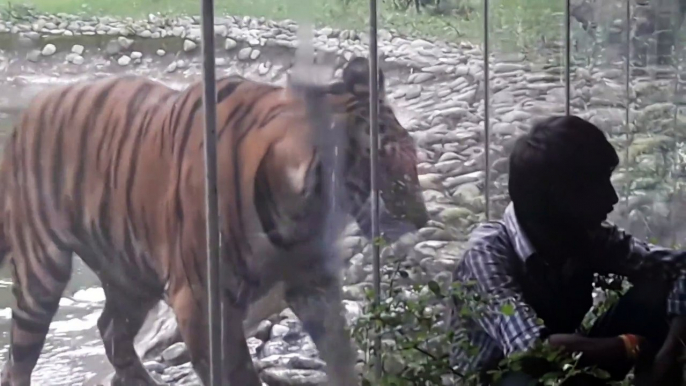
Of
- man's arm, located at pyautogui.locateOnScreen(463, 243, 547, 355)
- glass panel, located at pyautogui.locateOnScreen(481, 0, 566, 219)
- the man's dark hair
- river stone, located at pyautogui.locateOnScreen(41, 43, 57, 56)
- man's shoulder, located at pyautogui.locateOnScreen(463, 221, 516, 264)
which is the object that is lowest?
man's arm, located at pyautogui.locateOnScreen(463, 243, 547, 355)

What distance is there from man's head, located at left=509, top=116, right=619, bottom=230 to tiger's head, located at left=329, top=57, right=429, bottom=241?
18cm

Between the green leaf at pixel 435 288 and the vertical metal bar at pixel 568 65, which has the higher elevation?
the vertical metal bar at pixel 568 65

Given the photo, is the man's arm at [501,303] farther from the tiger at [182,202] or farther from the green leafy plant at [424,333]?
the tiger at [182,202]

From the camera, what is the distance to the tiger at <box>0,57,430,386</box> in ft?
4.12

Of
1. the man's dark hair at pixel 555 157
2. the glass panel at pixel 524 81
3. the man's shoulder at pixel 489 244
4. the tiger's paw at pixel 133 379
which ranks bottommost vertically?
the tiger's paw at pixel 133 379

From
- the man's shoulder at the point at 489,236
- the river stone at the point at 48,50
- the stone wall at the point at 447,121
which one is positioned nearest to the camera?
the river stone at the point at 48,50

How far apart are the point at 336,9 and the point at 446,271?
48cm

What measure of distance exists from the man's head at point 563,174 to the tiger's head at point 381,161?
0.18 metres

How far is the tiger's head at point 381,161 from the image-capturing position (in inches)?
53.8

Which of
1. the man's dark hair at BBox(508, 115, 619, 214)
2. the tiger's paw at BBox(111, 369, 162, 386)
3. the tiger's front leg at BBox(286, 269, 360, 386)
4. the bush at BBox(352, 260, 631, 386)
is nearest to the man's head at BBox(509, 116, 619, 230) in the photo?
Answer: the man's dark hair at BBox(508, 115, 619, 214)

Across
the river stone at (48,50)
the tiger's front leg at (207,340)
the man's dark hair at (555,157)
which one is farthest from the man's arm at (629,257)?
the river stone at (48,50)

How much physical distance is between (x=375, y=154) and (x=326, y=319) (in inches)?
11.6

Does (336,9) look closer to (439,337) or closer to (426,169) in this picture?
(426,169)

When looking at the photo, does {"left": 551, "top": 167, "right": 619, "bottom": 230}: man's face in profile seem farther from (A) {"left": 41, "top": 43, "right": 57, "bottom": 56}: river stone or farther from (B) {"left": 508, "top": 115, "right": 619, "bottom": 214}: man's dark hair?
(A) {"left": 41, "top": 43, "right": 57, "bottom": 56}: river stone
